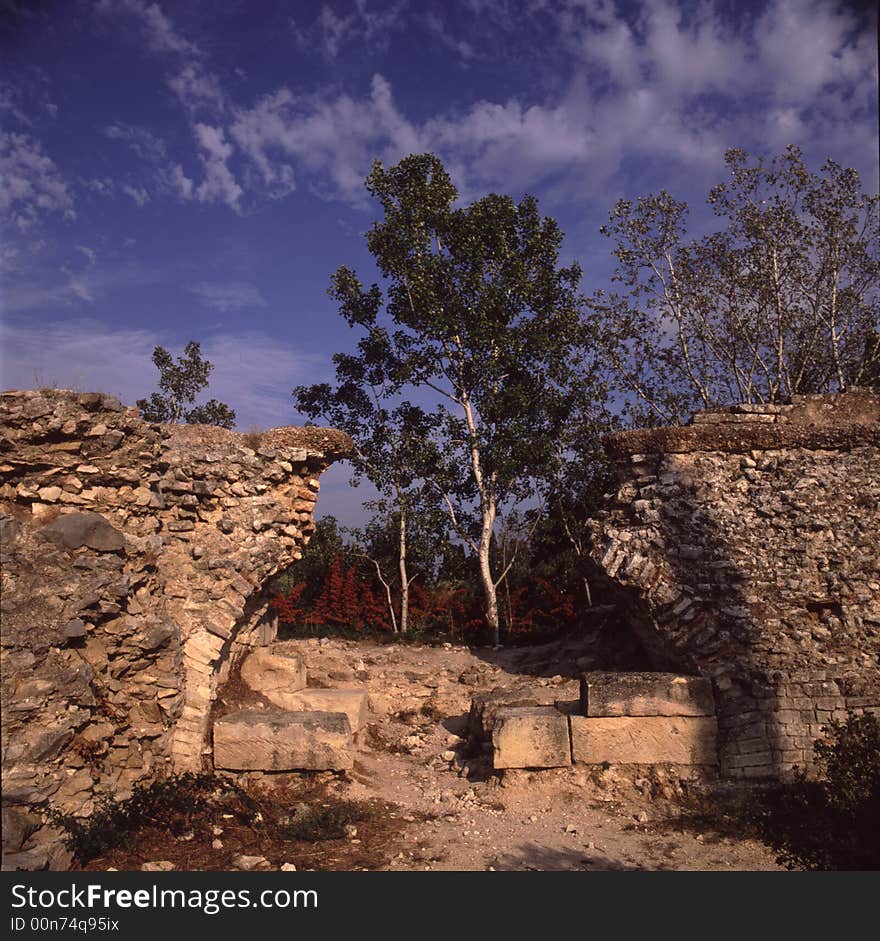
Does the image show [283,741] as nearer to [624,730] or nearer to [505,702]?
[505,702]

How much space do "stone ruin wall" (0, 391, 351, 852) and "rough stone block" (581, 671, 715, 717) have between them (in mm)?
3165

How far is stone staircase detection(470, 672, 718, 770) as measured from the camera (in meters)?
6.24

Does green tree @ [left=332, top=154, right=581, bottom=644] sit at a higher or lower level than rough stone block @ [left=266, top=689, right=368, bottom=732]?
higher

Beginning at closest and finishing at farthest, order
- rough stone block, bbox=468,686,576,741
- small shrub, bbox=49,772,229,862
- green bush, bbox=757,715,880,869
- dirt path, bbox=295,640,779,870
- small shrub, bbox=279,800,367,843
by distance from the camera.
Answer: small shrub, bbox=49,772,229,862
green bush, bbox=757,715,880,869
dirt path, bbox=295,640,779,870
small shrub, bbox=279,800,367,843
rough stone block, bbox=468,686,576,741

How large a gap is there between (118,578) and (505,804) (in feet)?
11.8

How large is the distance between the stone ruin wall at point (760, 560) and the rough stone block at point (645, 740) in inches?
7.5

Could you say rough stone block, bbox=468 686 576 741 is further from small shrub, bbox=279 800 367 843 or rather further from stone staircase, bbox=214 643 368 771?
small shrub, bbox=279 800 367 843

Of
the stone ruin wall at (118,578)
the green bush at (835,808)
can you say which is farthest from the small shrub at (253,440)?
the green bush at (835,808)

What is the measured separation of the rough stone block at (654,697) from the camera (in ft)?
20.5

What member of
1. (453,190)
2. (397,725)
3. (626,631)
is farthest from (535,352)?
(397,725)

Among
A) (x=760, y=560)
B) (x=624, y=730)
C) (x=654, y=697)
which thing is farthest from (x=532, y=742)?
(x=760, y=560)

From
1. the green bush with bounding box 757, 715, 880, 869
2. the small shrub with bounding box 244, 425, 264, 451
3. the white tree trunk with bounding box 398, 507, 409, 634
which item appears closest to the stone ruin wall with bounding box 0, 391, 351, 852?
the small shrub with bounding box 244, 425, 264, 451

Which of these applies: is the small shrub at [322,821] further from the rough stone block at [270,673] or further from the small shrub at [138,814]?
the rough stone block at [270,673]

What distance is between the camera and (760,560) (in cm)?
665
